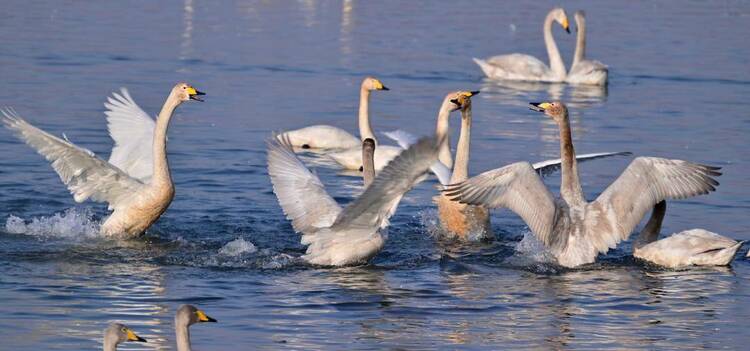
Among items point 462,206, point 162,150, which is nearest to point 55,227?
point 162,150

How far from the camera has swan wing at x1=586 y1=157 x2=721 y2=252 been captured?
38.8 ft

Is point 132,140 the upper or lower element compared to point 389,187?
lower

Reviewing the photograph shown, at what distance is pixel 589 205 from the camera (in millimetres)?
12047

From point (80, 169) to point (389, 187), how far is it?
3.39 metres

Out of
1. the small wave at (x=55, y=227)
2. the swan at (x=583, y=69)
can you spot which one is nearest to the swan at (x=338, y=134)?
the small wave at (x=55, y=227)

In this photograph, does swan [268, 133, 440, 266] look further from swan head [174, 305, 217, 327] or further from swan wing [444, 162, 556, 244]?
swan head [174, 305, 217, 327]

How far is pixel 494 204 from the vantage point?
11.6m

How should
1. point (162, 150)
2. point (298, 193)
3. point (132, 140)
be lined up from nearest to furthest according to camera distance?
point (298, 193) → point (162, 150) → point (132, 140)

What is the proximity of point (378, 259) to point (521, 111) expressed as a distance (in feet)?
30.7

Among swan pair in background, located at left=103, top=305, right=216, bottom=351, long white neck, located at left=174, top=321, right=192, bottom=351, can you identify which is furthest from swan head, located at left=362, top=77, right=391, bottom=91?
long white neck, located at left=174, top=321, right=192, bottom=351

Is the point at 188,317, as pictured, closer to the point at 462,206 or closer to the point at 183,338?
the point at 183,338

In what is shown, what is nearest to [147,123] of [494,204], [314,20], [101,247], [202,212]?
[202,212]

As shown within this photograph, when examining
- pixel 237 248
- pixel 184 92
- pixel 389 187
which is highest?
pixel 184 92

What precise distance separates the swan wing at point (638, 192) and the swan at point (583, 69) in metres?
11.6
